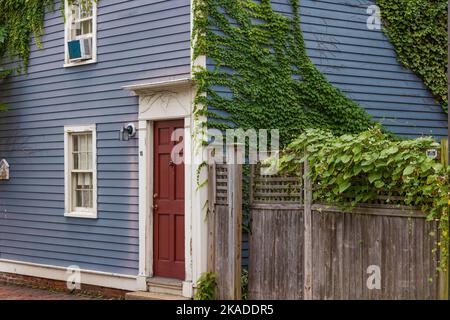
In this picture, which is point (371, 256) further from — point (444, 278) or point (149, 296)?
point (149, 296)

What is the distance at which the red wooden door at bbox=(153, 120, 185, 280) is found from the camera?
1154 centimetres

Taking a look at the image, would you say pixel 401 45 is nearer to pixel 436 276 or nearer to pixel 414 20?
pixel 414 20

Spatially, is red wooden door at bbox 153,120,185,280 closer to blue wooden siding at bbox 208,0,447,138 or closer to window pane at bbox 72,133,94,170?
window pane at bbox 72,133,94,170

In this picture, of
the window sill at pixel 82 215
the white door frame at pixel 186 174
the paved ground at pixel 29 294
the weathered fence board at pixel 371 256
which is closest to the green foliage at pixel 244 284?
the white door frame at pixel 186 174

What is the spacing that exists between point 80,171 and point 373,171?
6404 mm

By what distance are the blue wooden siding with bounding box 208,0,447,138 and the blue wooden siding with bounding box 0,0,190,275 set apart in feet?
6.49

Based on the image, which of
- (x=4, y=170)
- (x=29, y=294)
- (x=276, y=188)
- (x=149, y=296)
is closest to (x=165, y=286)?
(x=149, y=296)

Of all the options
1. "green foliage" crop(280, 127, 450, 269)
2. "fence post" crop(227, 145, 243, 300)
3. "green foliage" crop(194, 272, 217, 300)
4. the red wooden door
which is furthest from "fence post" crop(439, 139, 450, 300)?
the red wooden door

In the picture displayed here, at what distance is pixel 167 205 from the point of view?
11.7m

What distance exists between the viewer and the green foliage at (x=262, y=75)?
1112 cm

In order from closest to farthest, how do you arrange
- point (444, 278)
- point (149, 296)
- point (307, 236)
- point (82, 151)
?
point (444, 278) < point (307, 236) < point (149, 296) < point (82, 151)

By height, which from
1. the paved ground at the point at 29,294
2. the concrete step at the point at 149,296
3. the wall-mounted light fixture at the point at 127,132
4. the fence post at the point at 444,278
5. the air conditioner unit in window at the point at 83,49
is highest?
the air conditioner unit in window at the point at 83,49

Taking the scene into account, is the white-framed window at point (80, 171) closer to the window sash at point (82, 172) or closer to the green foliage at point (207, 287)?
the window sash at point (82, 172)

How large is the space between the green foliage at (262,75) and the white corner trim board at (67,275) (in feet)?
10.0
